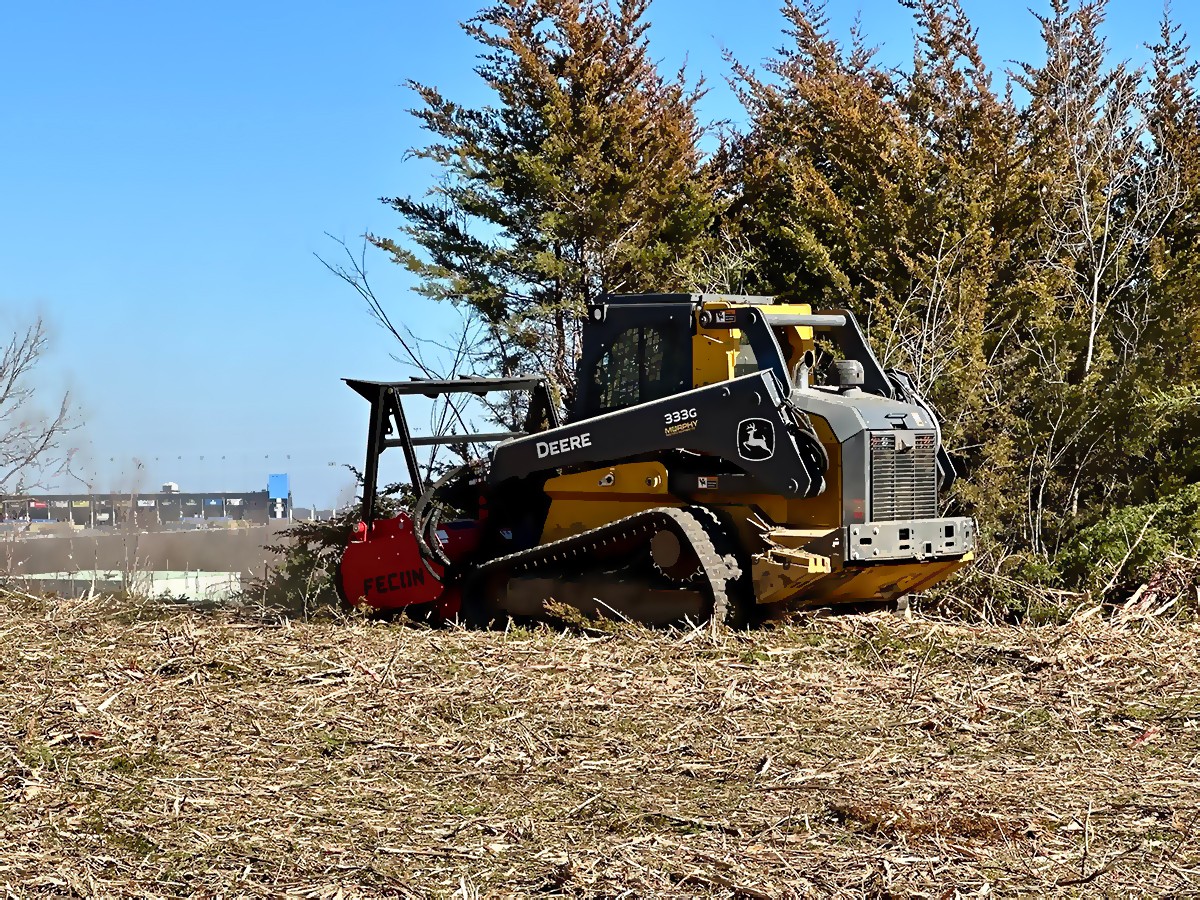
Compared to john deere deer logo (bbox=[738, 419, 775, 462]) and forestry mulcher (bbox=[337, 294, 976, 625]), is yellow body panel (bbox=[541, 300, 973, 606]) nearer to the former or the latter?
forestry mulcher (bbox=[337, 294, 976, 625])

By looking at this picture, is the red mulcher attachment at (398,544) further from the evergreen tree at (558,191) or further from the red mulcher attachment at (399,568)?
the evergreen tree at (558,191)

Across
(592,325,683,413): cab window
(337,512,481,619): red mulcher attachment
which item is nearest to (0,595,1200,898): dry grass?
(337,512,481,619): red mulcher attachment

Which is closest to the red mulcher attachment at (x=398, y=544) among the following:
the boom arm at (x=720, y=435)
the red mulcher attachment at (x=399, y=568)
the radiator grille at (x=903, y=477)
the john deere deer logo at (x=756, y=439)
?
the red mulcher attachment at (x=399, y=568)

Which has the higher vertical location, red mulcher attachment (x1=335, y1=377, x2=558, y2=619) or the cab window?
the cab window

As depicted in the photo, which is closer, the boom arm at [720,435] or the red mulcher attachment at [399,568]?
the boom arm at [720,435]

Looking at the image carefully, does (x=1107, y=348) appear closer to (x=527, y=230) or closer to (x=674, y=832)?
(x=527, y=230)

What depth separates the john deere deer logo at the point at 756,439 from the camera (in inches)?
387

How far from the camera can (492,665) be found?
880cm

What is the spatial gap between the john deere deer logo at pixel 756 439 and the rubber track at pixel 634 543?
57cm

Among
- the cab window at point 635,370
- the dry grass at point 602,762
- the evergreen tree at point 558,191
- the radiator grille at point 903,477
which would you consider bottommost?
the dry grass at point 602,762

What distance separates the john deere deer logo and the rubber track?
1.86ft

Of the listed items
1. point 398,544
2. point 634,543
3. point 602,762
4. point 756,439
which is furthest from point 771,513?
point 602,762

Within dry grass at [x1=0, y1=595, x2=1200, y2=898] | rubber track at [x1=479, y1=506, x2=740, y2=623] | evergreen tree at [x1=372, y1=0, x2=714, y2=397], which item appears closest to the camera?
dry grass at [x1=0, y1=595, x2=1200, y2=898]

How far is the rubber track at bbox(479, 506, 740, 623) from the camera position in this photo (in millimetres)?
9898
